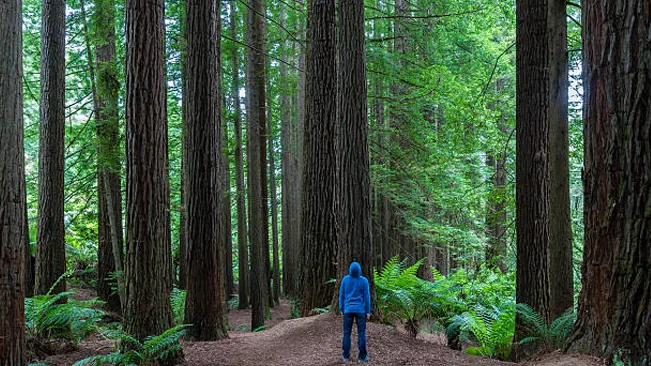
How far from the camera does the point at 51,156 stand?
9.48 m

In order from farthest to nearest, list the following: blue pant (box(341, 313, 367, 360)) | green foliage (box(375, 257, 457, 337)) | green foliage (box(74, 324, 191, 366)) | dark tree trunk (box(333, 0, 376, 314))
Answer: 1. green foliage (box(375, 257, 457, 337))
2. dark tree trunk (box(333, 0, 376, 314))
3. blue pant (box(341, 313, 367, 360))
4. green foliage (box(74, 324, 191, 366))

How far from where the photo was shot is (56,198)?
9.46 metres

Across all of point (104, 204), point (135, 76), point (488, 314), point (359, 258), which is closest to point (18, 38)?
point (135, 76)

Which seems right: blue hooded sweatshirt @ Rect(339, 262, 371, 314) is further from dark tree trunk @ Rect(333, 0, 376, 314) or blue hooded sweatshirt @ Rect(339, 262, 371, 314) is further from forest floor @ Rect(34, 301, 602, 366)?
dark tree trunk @ Rect(333, 0, 376, 314)

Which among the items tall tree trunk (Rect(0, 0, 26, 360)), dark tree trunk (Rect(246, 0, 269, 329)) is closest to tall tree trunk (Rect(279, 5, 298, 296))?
dark tree trunk (Rect(246, 0, 269, 329))

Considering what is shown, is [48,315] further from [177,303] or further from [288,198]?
[288,198]

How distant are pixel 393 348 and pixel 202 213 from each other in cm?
433

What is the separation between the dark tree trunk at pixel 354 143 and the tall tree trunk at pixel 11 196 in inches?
193

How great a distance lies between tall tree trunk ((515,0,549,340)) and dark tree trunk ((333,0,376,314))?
98.9 inches

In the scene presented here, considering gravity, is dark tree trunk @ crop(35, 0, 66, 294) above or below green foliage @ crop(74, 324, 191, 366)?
above

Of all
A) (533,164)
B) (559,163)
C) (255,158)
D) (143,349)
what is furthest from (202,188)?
(559,163)

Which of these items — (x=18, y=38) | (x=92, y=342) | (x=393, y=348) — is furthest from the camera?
(x=92, y=342)

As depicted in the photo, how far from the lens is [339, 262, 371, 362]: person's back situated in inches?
261

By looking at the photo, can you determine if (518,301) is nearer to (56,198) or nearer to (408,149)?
(56,198)
